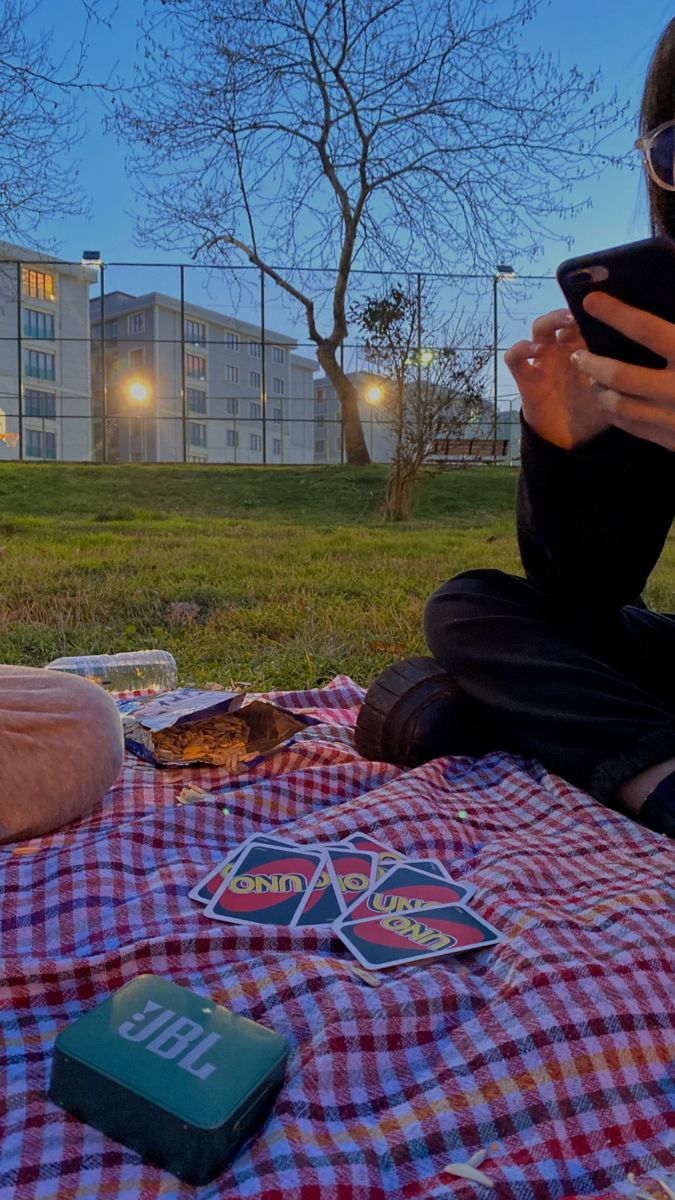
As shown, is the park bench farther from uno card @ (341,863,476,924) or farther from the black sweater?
uno card @ (341,863,476,924)

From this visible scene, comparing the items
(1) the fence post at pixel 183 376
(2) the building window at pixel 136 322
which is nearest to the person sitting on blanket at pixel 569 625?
(1) the fence post at pixel 183 376

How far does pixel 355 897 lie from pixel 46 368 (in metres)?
21.9

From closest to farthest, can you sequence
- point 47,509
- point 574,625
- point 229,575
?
point 574,625 < point 229,575 < point 47,509

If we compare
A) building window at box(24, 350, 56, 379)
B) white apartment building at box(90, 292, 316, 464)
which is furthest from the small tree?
building window at box(24, 350, 56, 379)

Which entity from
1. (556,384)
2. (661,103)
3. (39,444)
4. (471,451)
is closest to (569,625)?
(556,384)

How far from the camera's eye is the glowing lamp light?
18611mm

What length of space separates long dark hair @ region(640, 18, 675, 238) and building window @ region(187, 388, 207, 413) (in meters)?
19.2

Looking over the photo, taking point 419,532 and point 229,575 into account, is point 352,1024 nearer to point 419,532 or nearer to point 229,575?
point 229,575

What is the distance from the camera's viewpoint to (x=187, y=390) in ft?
64.9

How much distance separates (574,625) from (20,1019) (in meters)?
1.14

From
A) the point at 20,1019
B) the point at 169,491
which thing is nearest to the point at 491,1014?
the point at 20,1019

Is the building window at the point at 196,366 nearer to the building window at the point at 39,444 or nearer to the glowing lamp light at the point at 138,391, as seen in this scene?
the glowing lamp light at the point at 138,391

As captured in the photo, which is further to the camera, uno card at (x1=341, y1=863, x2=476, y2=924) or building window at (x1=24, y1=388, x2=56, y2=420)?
building window at (x1=24, y1=388, x2=56, y2=420)

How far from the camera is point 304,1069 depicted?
80 centimetres
